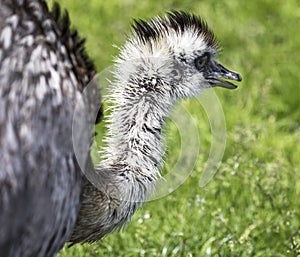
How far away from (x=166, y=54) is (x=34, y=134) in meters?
1.23

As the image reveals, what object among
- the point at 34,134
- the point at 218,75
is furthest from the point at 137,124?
the point at 34,134

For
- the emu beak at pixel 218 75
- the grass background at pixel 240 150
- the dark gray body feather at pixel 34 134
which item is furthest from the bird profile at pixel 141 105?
the grass background at pixel 240 150

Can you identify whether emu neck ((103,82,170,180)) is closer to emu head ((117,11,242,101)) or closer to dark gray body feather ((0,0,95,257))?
emu head ((117,11,242,101))

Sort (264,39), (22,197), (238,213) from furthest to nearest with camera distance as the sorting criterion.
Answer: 1. (264,39)
2. (238,213)
3. (22,197)

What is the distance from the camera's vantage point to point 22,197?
4234mm

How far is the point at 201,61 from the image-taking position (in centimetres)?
553

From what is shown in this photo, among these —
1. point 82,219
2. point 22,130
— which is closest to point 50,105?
point 22,130

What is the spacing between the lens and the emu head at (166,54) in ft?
17.2

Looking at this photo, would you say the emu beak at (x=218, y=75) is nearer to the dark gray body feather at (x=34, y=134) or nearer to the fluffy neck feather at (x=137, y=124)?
the fluffy neck feather at (x=137, y=124)

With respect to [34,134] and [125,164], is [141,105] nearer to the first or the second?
[125,164]

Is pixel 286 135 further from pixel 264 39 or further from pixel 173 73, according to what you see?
pixel 173 73

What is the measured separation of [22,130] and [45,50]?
39cm

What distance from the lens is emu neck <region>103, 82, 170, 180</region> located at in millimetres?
5137

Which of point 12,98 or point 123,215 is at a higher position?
point 12,98
